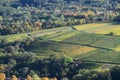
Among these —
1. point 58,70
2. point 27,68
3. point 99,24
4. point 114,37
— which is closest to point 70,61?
point 58,70

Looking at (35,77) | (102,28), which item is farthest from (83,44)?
(35,77)

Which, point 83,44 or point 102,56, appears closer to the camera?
point 102,56

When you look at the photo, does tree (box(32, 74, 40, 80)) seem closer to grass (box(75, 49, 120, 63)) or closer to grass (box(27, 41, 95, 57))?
grass (box(27, 41, 95, 57))

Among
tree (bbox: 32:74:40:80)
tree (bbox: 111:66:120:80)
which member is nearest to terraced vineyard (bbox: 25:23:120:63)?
tree (bbox: 32:74:40:80)

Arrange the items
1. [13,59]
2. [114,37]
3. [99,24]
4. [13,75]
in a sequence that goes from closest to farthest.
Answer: [13,75] → [13,59] → [114,37] → [99,24]

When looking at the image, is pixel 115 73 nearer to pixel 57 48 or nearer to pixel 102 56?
pixel 102 56

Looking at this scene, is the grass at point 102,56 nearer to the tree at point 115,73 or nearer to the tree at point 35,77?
Answer: the tree at point 35,77

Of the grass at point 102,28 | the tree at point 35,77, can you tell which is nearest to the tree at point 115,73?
the tree at point 35,77

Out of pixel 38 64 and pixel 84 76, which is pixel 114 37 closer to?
pixel 38 64
